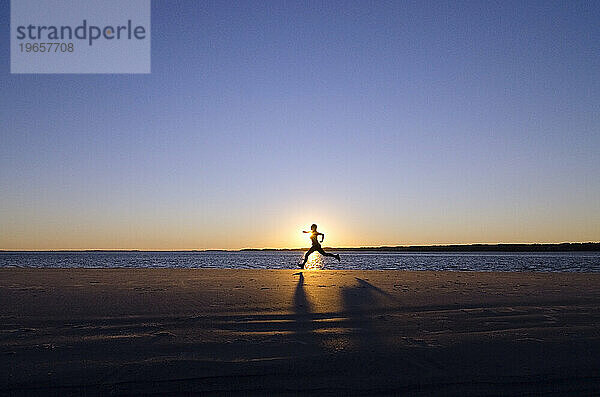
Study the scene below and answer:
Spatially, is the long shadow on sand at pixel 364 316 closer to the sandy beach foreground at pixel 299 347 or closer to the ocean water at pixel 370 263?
the sandy beach foreground at pixel 299 347

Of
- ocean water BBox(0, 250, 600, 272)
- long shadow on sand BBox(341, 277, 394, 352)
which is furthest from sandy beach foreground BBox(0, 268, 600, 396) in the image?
ocean water BBox(0, 250, 600, 272)

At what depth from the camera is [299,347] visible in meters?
4.50

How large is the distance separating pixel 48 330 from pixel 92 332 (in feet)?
1.86

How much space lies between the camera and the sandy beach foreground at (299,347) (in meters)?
3.32

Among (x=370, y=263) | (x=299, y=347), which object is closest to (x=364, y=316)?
(x=299, y=347)

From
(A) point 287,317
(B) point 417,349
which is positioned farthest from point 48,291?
(B) point 417,349

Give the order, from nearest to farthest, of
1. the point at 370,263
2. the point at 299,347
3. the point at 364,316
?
the point at 299,347 → the point at 364,316 → the point at 370,263

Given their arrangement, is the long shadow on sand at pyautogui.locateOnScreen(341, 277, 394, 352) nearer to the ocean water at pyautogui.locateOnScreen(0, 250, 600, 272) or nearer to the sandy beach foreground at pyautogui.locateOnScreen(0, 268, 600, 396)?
the sandy beach foreground at pyautogui.locateOnScreen(0, 268, 600, 396)

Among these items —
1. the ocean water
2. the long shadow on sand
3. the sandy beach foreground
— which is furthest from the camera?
the ocean water

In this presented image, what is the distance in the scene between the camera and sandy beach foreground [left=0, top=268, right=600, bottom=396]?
3320 mm

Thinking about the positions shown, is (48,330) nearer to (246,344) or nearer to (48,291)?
(246,344)

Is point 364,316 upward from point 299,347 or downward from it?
downward

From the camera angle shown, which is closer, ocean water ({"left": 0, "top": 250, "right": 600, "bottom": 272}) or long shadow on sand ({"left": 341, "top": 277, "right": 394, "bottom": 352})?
long shadow on sand ({"left": 341, "top": 277, "right": 394, "bottom": 352})

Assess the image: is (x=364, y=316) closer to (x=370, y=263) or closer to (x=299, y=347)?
(x=299, y=347)
